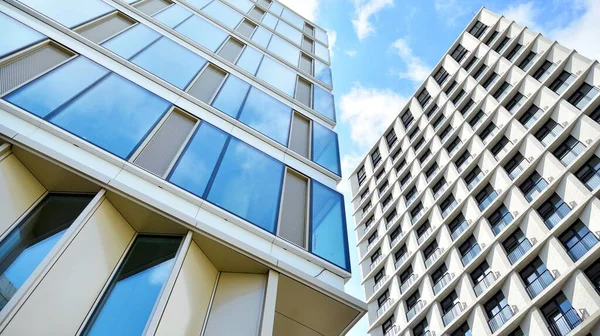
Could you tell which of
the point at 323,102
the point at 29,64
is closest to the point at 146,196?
the point at 29,64

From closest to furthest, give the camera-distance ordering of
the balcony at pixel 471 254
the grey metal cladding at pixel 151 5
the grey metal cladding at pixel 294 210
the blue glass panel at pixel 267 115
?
the grey metal cladding at pixel 294 210, the blue glass panel at pixel 267 115, the grey metal cladding at pixel 151 5, the balcony at pixel 471 254

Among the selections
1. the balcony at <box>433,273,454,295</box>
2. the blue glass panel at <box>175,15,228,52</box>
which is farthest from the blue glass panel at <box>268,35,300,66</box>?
the balcony at <box>433,273,454,295</box>

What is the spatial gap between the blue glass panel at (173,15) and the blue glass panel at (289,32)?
5.41 meters

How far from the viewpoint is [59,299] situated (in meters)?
4.15

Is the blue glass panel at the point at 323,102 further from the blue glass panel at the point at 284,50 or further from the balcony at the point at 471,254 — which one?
the balcony at the point at 471,254

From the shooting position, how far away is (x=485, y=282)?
23.0m

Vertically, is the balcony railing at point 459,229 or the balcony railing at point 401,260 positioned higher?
the balcony railing at point 401,260

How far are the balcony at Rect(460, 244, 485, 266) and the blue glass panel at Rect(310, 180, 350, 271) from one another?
1963 centimetres

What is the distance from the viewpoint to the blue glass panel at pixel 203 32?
38.4 ft

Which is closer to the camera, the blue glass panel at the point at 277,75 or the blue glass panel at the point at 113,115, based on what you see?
the blue glass panel at the point at 113,115

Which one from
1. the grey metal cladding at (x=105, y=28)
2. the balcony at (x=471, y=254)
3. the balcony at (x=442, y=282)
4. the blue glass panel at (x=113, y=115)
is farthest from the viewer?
the balcony at (x=442, y=282)

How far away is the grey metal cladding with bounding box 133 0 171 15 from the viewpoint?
37.3ft

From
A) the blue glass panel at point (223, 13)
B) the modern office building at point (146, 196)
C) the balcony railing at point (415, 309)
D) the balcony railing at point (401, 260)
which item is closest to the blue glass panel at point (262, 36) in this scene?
the blue glass panel at point (223, 13)

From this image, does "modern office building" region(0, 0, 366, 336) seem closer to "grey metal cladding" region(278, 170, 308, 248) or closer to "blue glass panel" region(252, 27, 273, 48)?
"grey metal cladding" region(278, 170, 308, 248)
